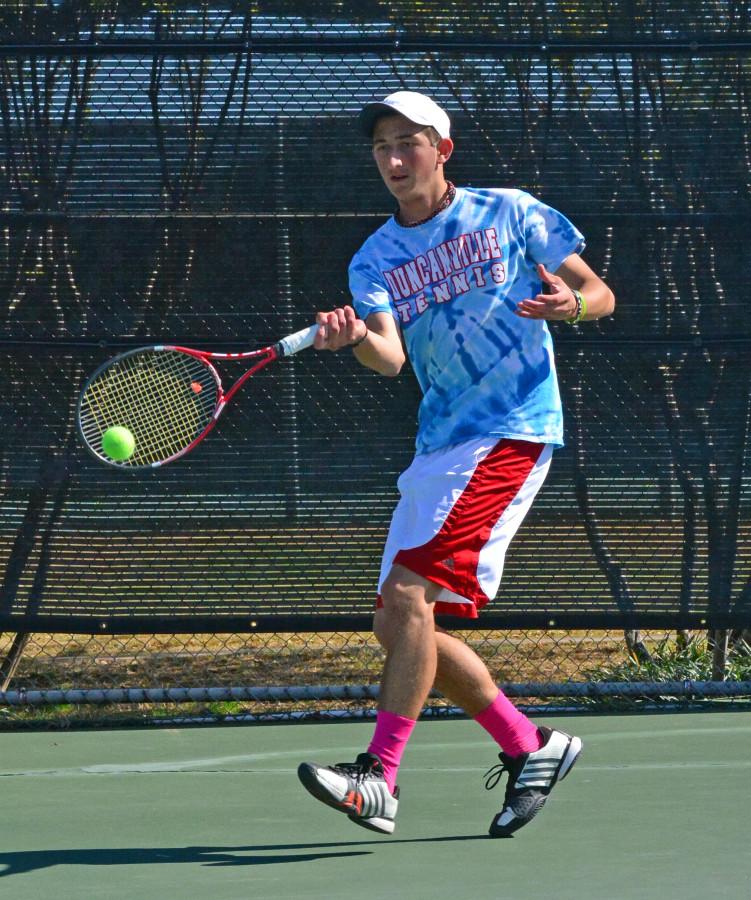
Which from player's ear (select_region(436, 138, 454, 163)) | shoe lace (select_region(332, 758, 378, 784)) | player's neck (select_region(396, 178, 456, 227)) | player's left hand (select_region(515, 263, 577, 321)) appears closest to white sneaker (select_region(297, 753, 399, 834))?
shoe lace (select_region(332, 758, 378, 784))

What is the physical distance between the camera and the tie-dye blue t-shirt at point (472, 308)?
3.45 meters

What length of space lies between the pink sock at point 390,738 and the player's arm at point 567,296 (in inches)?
35.0

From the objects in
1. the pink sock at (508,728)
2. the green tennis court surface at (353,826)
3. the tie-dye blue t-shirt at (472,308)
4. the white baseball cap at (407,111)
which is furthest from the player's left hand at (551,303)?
the green tennis court surface at (353,826)

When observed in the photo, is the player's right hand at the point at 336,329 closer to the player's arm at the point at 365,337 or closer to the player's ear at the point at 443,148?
the player's arm at the point at 365,337

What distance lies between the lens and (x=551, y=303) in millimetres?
3248

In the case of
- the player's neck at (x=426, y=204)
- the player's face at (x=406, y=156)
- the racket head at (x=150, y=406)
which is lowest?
the racket head at (x=150, y=406)

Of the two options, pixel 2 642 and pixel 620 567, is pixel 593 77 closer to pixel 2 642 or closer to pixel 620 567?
pixel 620 567

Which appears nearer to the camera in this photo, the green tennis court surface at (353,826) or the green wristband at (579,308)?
the green tennis court surface at (353,826)

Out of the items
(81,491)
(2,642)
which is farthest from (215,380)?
(2,642)

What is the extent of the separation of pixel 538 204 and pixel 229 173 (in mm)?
1749

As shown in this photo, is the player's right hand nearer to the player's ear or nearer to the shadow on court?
the player's ear

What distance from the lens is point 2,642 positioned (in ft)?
20.2

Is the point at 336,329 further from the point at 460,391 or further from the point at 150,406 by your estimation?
the point at 150,406

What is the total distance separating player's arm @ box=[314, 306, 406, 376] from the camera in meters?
3.17
